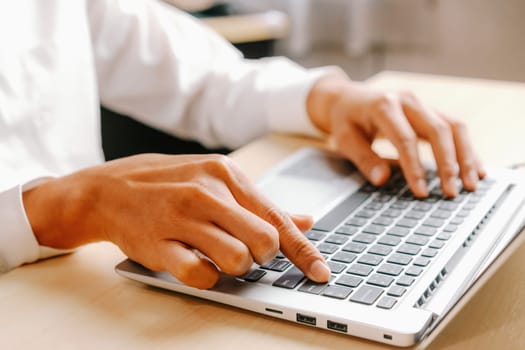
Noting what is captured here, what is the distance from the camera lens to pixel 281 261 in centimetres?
52

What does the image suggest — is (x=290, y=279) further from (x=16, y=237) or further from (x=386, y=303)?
(x=16, y=237)

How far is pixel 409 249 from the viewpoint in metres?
0.53

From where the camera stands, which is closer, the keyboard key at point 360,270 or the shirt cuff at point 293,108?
the keyboard key at point 360,270

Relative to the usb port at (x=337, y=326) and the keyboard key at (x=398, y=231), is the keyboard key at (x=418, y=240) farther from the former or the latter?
the usb port at (x=337, y=326)

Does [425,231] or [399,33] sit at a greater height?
[425,231]

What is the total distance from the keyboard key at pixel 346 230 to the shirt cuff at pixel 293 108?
1.07 feet

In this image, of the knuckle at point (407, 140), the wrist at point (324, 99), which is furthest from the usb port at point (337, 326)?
the wrist at point (324, 99)

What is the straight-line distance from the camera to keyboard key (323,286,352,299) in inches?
18.1

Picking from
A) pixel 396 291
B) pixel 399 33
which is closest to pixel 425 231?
pixel 396 291

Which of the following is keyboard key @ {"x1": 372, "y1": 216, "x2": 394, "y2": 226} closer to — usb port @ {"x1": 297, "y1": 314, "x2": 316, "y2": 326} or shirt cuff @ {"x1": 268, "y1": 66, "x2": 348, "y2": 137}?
usb port @ {"x1": 297, "y1": 314, "x2": 316, "y2": 326}

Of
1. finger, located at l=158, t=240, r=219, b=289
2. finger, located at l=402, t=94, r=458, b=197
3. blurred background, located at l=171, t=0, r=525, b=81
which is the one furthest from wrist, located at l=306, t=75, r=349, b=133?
blurred background, located at l=171, t=0, r=525, b=81

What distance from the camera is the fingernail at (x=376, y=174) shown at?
2.28 ft

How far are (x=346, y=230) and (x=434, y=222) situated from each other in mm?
81

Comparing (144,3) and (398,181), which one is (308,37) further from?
(398,181)
